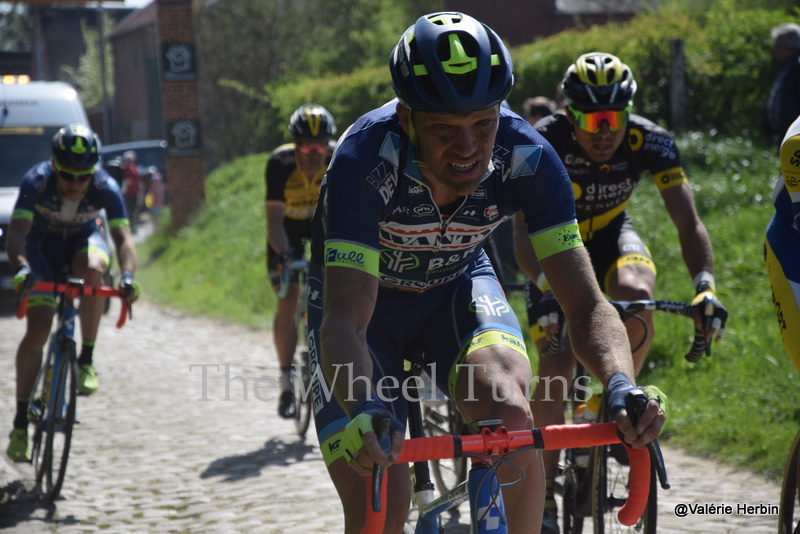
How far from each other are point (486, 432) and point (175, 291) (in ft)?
49.8

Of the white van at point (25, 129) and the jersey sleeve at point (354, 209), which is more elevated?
the white van at point (25, 129)

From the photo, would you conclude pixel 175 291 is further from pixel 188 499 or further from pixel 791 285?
pixel 791 285

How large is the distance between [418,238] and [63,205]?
4.55m

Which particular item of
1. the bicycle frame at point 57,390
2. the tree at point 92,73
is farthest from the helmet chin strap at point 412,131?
the tree at point 92,73

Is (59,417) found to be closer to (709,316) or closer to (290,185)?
(290,185)

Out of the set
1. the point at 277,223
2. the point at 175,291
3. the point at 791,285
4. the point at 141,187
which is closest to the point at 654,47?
the point at 277,223

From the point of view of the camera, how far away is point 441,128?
2951 millimetres

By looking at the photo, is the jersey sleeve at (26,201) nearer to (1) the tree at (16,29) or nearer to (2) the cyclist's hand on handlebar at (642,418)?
(2) the cyclist's hand on handlebar at (642,418)

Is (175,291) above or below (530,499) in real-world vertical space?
below

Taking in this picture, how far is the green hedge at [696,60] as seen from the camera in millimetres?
12031

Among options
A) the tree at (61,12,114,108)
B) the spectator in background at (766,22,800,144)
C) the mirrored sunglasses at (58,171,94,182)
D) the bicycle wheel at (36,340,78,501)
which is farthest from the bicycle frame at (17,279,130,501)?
the tree at (61,12,114,108)

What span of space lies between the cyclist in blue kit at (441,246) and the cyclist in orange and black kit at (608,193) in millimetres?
1262

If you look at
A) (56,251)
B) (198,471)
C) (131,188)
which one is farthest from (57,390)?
(131,188)

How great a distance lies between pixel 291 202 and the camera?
8.18 m
